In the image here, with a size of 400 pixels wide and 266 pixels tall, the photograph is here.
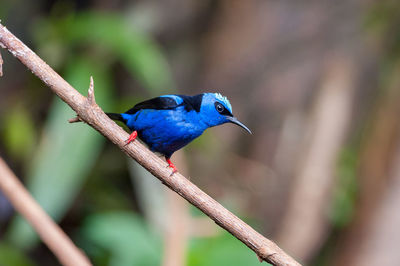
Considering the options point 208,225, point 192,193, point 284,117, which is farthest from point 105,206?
point 192,193

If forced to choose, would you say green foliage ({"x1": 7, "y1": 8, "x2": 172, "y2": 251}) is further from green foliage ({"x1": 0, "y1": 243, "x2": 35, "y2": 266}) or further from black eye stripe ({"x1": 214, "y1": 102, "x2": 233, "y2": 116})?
black eye stripe ({"x1": 214, "y1": 102, "x2": 233, "y2": 116})

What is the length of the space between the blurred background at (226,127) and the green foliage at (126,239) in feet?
0.04

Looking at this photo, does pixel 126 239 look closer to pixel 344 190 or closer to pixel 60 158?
pixel 60 158

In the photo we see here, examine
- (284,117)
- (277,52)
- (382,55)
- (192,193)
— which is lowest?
(192,193)

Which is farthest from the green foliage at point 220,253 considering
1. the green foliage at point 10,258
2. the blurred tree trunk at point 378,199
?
the green foliage at point 10,258

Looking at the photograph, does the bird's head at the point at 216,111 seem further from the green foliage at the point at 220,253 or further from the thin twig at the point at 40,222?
the green foliage at the point at 220,253

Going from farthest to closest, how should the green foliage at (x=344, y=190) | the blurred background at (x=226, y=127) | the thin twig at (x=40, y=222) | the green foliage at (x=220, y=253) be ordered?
the green foliage at (x=344, y=190) → the blurred background at (x=226, y=127) → the green foliage at (x=220, y=253) → the thin twig at (x=40, y=222)

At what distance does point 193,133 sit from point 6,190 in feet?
3.14

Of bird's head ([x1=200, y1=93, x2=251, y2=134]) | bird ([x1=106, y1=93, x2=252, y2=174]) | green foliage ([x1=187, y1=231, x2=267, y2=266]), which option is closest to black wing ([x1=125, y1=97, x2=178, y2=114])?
bird ([x1=106, y1=93, x2=252, y2=174])

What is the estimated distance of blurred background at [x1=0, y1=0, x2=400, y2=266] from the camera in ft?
15.5

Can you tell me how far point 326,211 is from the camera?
5.69m

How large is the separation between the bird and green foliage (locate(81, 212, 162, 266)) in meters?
1.98

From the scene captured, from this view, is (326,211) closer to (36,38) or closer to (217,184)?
(217,184)

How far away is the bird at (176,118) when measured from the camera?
8.57 feet
